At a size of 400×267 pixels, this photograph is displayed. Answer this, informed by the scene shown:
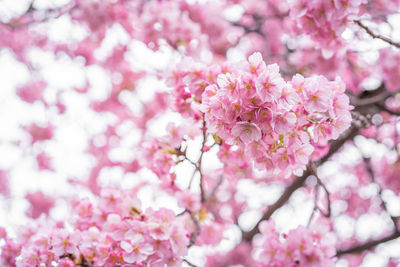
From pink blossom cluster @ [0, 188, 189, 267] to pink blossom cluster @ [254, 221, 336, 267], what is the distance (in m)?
0.59

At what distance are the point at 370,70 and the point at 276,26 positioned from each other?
145cm

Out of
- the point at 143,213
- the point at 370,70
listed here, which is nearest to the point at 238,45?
the point at 370,70

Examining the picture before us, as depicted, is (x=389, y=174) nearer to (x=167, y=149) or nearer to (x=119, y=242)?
(x=167, y=149)

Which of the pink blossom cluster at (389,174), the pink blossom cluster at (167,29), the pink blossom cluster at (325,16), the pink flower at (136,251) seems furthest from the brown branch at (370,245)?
the pink blossom cluster at (167,29)

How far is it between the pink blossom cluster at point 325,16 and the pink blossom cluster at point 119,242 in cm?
148

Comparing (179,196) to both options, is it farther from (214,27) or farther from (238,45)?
(238,45)

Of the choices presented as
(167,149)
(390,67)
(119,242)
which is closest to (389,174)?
(390,67)

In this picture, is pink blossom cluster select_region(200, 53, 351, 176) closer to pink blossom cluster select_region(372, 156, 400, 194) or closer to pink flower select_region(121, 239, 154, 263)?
pink flower select_region(121, 239, 154, 263)

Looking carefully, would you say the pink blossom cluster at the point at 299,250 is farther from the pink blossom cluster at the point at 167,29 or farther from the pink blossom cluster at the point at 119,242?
the pink blossom cluster at the point at 167,29

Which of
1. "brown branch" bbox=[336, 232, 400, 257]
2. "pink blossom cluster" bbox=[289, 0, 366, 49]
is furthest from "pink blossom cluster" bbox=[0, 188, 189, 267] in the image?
"brown branch" bbox=[336, 232, 400, 257]

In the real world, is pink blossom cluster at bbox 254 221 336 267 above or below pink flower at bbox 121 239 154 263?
below

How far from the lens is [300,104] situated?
5.79 ft

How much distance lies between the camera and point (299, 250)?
96.3 inches

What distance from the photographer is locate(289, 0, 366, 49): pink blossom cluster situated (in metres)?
2.43
